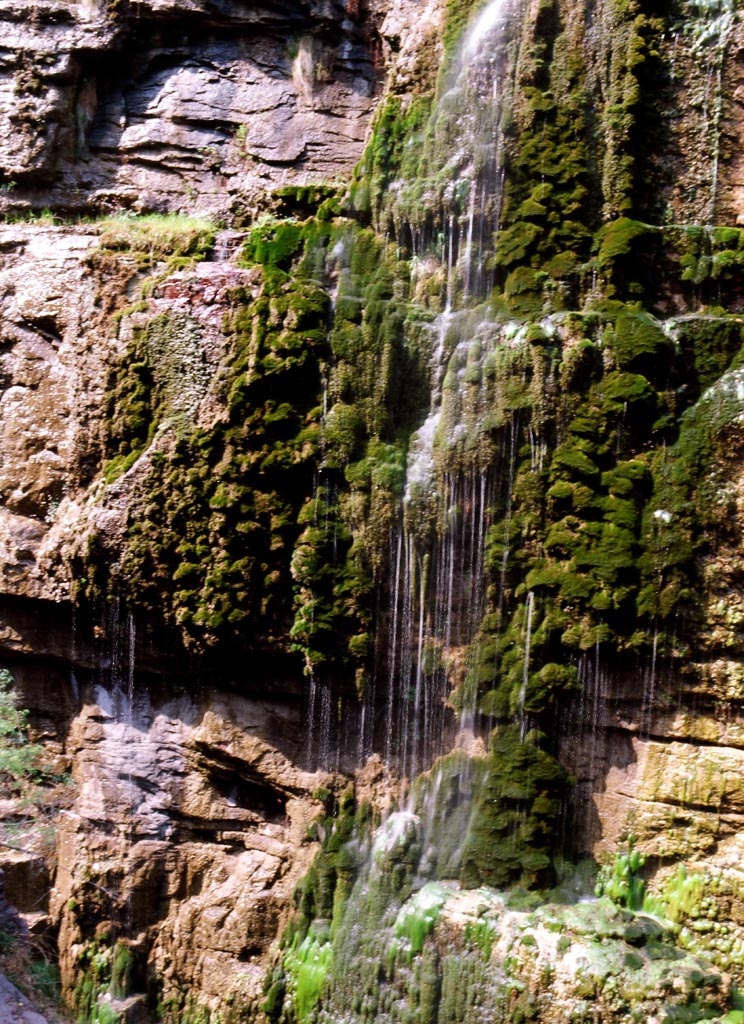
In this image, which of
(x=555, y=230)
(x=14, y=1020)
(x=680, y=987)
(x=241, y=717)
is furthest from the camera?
(x=241, y=717)

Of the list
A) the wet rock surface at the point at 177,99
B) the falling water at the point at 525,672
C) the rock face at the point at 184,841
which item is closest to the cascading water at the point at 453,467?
the falling water at the point at 525,672

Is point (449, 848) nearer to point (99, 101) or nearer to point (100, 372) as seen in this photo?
point (100, 372)

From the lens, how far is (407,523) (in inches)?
256

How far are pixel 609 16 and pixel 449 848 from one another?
5.76 m

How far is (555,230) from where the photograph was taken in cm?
650

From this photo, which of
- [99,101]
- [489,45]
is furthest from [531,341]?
[99,101]

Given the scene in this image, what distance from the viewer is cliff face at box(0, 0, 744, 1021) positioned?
6.04 meters

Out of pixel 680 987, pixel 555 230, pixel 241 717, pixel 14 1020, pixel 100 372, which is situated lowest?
pixel 14 1020

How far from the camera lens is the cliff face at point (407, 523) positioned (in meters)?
6.04

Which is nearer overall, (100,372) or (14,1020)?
(14,1020)

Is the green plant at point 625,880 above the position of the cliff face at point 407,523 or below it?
below

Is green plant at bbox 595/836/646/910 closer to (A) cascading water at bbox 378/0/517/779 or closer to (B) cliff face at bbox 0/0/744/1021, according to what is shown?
(B) cliff face at bbox 0/0/744/1021

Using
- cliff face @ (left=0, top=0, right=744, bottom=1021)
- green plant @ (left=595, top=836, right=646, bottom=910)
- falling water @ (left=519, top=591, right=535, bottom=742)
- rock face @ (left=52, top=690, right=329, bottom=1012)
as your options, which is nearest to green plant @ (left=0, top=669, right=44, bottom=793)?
cliff face @ (left=0, top=0, right=744, bottom=1021)

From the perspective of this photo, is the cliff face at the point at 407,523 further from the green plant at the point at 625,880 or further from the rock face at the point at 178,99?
the rock face at the point at 178,99
